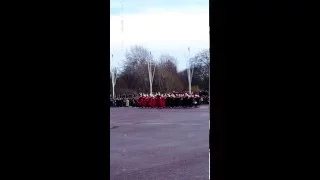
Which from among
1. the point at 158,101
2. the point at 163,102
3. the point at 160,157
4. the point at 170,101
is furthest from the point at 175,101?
the point at 160,157

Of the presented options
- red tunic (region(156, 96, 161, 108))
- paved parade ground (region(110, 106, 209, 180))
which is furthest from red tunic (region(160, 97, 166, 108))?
paved parade ground (region(110, 106, 209, 180))

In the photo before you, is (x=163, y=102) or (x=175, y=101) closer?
(x=175, y=101)

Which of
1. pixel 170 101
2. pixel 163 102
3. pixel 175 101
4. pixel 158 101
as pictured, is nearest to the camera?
pixel 175 101

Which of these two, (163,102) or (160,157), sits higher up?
(163,102)

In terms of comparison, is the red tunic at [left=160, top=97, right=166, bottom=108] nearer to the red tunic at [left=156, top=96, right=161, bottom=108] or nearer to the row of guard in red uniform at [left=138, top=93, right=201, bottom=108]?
the row of guard in red uniform at [left=138, top=93, right=201, bottom=108]

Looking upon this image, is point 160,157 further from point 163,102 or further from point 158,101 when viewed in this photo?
point 158,101

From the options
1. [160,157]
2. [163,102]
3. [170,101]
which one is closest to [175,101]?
[170,101]

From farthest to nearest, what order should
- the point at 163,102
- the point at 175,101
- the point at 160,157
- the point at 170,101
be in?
1. the point at 163,102
2. the point at 170,101
3. the point at 175,101
4. the point at 160,157

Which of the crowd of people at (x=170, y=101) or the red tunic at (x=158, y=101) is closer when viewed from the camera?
the crowd of people at (x=170, y=101)

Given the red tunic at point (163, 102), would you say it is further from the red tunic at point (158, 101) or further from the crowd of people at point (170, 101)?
the red tunic at point (158, 101)

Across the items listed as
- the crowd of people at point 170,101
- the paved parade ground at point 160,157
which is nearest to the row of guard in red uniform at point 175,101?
the crowd of people at point 170,101
